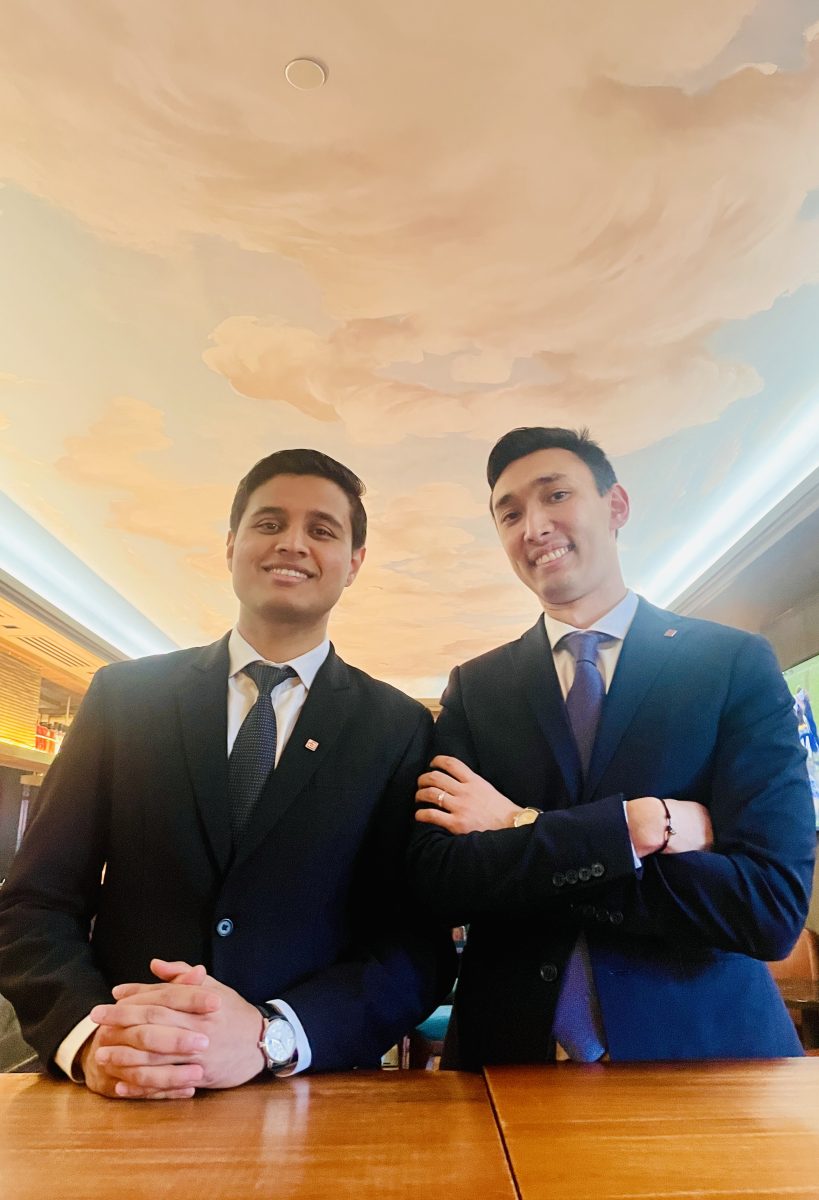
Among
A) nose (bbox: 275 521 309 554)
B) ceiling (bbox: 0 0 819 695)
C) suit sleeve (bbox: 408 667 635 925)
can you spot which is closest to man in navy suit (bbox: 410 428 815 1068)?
suit sleeve (bbox: 408 667 635 925)

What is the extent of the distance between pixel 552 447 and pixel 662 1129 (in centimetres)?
128

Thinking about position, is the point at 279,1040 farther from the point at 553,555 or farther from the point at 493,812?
the point at 553,555

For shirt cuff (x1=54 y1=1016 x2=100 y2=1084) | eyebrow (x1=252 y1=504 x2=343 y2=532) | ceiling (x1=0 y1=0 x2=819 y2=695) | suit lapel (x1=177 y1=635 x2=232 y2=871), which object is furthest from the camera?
ceiling (x1=0 y1=0 x2=819 y2=695)

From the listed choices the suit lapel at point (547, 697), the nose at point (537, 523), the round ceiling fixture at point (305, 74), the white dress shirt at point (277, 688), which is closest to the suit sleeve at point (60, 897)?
the white dress shirt at point (277, 688)

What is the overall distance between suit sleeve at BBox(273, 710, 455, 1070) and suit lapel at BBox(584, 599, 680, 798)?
0.39 metres

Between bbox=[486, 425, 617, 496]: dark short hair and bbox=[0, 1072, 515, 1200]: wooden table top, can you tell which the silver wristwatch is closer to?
bbox=[0, 1072, 515, 1200]: wooden table top

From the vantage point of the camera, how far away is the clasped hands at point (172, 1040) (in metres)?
1.03

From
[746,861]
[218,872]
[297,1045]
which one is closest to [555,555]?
[746,861]

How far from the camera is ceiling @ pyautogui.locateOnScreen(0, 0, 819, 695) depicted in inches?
94.7

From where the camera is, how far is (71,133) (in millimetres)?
2732

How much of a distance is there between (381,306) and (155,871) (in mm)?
2923

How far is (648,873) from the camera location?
1259 millimetres

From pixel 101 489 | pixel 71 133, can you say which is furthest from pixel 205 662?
pixel 101 489

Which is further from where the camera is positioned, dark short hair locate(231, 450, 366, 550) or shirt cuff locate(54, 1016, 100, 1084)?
dark short hair locate(231, 450, 366, 550)
